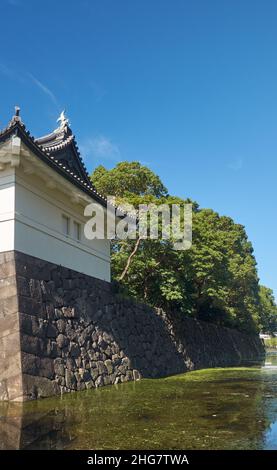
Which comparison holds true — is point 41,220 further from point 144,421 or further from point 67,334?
point 144,421

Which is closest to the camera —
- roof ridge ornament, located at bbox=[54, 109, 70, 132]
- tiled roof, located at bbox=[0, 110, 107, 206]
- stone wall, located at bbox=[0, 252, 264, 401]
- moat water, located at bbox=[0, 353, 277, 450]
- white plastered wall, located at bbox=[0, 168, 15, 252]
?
moat water, located at bbox=[0, 353, 277, 450]

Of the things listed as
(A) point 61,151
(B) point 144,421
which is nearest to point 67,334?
(B) point 144,421

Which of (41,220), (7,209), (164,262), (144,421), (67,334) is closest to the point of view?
(144,421)

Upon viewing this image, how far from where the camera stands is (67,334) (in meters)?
9.69

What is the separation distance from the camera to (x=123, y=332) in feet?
42.5

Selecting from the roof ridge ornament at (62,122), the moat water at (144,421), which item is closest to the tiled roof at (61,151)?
the roof ridge ornament at (62,122)

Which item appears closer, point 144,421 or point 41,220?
point 144,421

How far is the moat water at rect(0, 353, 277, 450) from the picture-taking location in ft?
14.9

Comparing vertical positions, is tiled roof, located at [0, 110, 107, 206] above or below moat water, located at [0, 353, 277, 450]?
above

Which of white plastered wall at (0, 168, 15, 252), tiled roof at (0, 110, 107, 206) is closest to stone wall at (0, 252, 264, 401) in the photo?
white plastered wall at (0, 168, 15, 252)

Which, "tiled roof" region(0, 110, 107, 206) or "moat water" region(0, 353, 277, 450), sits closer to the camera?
"moat water" region(0, 353, 277, 450)

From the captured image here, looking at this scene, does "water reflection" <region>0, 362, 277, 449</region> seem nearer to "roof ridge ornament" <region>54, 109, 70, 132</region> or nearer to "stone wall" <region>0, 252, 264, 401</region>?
"stone wall" <region>0, 252, 264, 401</region>

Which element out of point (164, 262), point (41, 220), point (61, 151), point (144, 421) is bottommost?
point (144, 421)

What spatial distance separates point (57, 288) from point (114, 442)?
218 inches
